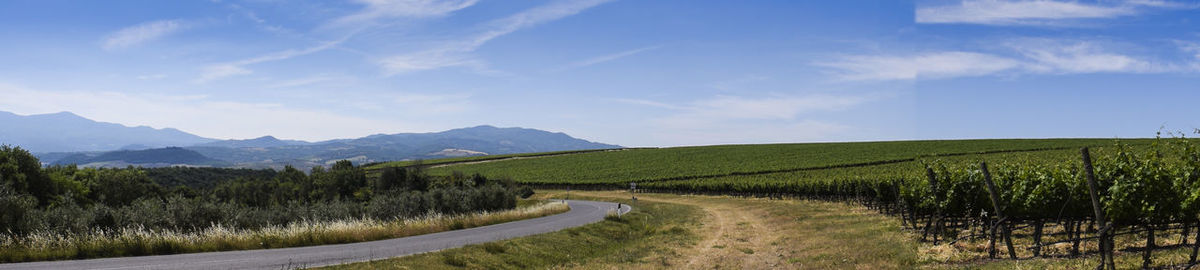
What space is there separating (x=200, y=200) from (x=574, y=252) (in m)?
19.2

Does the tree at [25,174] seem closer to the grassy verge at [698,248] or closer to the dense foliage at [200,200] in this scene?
the dense foliage at [200,200]

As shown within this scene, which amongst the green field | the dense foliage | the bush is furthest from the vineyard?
the bush

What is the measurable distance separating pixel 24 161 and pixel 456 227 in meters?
29.9

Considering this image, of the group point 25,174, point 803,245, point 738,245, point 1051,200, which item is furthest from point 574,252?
point 25,174

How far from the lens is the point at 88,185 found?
2087 inches

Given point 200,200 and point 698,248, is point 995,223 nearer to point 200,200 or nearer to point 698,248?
point 698,248

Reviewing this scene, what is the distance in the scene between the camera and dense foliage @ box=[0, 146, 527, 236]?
24609 millimetres

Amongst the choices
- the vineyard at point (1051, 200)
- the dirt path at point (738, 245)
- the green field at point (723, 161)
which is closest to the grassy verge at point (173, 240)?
the dirt path at point (738, 245)

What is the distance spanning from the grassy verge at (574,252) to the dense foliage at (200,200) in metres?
10.9

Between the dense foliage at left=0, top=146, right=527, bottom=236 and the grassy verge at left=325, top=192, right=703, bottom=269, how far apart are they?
10.9m

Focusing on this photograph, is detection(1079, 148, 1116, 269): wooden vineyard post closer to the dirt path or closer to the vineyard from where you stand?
the vineyard

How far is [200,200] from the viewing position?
30906 millimetres

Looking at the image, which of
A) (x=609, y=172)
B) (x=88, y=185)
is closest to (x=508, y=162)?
(x=609, y=172)

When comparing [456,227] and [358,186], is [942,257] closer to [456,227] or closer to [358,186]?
[456,227]
